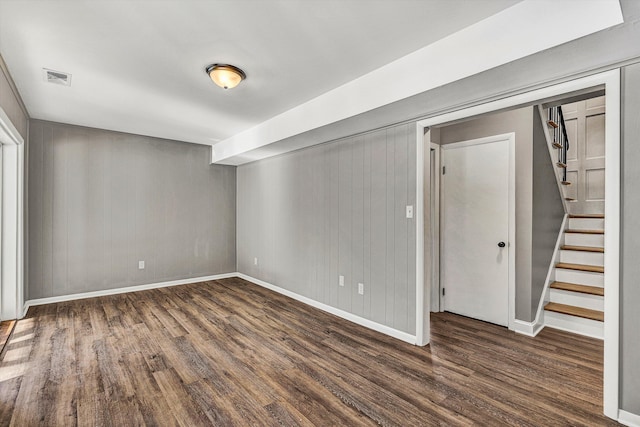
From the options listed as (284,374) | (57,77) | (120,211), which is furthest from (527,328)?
(120,211)

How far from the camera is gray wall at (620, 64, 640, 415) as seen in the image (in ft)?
5.97

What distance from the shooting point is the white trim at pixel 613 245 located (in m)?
1.87

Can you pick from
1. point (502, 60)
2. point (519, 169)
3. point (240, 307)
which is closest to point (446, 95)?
point (502, 60)

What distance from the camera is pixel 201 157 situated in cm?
584

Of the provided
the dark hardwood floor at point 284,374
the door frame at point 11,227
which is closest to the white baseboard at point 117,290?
the door frame at point 11,227

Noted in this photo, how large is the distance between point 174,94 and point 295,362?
9.88 feet

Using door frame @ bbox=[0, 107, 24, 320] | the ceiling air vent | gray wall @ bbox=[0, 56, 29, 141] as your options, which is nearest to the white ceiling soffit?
the ceiling air vent

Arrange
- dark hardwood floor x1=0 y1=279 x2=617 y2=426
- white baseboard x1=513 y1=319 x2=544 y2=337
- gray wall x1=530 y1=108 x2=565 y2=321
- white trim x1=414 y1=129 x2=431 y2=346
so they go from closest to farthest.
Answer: dark hardwood floor x1=0 y1=279 x2=617 y2=426, white trim x1=414 y1=129 x2=431 y2=346, white baseboard x1=513 y1=319 x2=544 y2=337, gray wall x1=530 y1=108 x2=565 y2=321

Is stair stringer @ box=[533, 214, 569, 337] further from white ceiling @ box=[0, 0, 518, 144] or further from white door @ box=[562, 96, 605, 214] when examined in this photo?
white ceiling @ box=[0, 0, 518, 144]

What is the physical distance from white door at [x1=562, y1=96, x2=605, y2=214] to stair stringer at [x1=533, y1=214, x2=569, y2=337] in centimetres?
152

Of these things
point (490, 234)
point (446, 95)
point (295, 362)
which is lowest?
point (295, 362)

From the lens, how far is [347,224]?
3812 millimetres

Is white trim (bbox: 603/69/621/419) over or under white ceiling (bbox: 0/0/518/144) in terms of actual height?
under

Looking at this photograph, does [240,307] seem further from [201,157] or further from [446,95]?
[446,95]
